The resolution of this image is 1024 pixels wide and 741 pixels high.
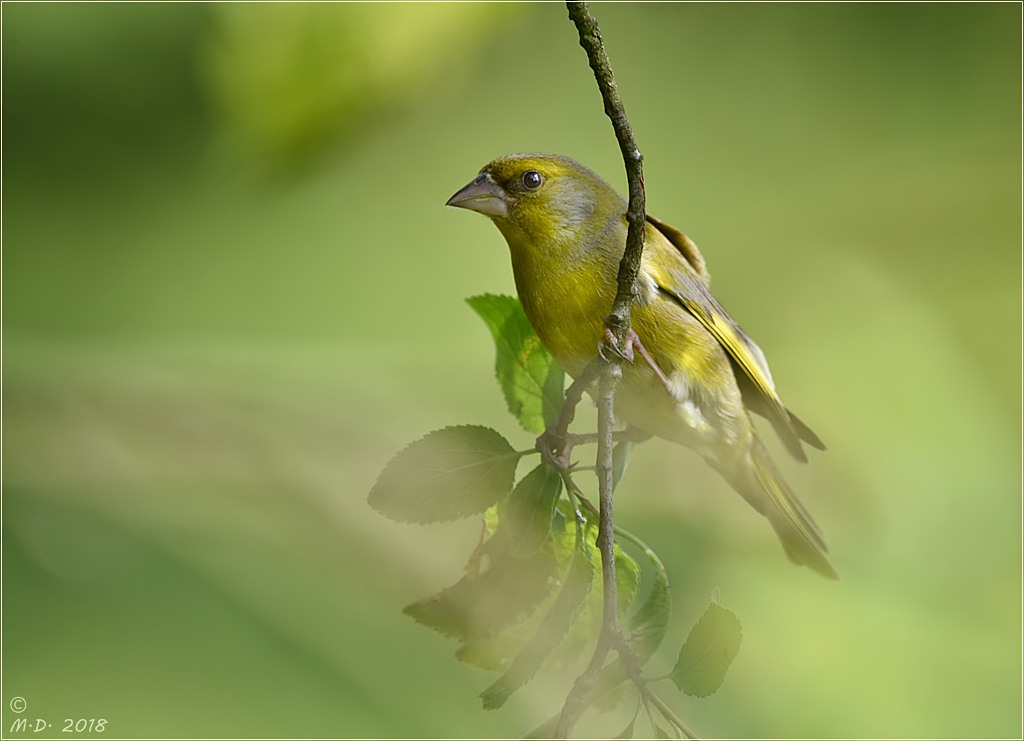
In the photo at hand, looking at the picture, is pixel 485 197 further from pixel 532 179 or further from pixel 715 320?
pixel 715 320

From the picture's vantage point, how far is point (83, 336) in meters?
1.68

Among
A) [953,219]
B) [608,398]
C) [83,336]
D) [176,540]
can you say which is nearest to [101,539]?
[176,540]

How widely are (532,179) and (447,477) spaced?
30cm

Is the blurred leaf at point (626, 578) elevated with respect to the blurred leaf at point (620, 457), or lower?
lower

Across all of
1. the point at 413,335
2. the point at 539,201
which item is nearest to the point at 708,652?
the point at 539,201

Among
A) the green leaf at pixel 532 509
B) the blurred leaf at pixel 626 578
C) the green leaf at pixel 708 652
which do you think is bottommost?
the green leaf at pixel 708 652

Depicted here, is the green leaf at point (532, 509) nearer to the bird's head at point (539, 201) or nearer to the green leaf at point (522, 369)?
the green leaf at point (522, 369)

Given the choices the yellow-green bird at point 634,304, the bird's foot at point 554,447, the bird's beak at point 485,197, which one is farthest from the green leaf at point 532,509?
the bird's beak at point 485,197

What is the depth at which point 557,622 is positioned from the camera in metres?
0.52

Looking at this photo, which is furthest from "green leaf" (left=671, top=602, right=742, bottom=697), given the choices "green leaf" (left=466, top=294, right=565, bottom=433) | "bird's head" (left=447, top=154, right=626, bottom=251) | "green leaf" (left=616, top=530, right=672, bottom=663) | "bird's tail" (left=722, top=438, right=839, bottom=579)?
"bird's tail" (left=722, top=438, right=839, bottom=579)

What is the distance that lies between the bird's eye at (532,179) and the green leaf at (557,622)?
0.32 metres

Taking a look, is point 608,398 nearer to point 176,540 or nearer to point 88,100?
point 176,540

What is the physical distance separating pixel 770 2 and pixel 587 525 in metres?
1.75

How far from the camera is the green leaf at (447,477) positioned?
537 mm
